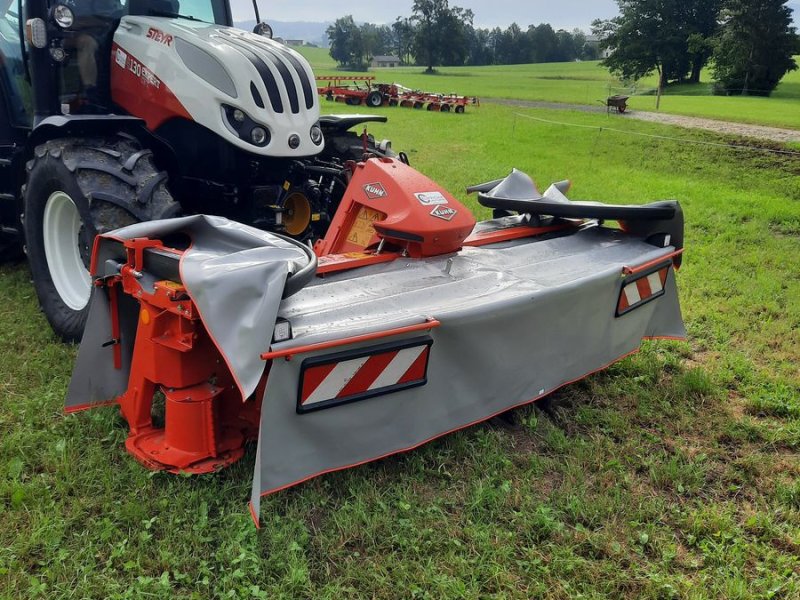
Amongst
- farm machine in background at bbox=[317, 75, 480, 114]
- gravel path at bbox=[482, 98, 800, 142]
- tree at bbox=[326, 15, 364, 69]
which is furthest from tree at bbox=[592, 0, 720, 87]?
tree at bbox=[326, 15, 364, 69]

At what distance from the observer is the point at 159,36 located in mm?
4012

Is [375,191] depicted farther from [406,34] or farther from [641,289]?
[406,34]

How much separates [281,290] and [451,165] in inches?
373

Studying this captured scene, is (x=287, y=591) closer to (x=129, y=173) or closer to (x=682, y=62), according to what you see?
(x=129, y=173)

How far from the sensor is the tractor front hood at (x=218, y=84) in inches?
152

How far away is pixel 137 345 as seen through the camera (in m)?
2.72

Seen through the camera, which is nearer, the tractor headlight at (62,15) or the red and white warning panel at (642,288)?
the red and white warning panel at (642,288)

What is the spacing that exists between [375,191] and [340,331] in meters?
1.36

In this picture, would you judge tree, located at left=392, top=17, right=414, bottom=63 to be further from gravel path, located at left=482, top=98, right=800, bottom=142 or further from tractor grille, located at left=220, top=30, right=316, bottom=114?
tractor grille, located at left=220, top=30, right=316, bottom=114

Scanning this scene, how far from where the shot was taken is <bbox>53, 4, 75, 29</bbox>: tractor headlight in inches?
155

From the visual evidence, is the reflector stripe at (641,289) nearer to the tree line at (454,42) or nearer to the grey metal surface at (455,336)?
the grey metal surface at (455,336)

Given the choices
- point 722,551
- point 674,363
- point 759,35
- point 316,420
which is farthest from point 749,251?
point 759,35

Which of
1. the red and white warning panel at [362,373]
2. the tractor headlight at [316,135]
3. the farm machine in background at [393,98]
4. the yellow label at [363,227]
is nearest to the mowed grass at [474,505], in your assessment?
the red and white warning panel at [362,373]

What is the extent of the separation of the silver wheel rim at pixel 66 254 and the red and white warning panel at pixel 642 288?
9.80 feet
